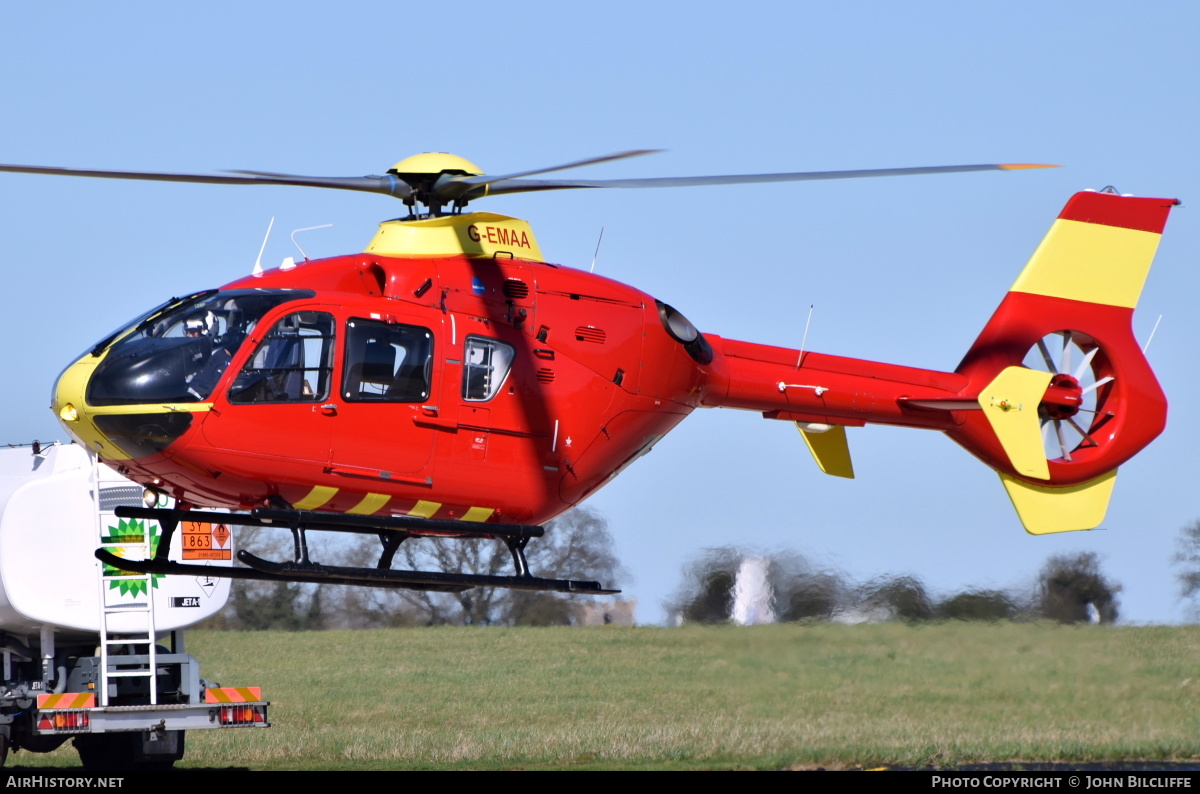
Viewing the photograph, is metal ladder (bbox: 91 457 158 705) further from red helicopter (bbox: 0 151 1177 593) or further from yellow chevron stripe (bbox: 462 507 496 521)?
yellow chevron stripe (bbox: 462 507 496 521)

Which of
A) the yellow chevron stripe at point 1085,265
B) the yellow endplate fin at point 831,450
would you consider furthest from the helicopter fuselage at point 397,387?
the yellow chevron stripe at point 1085,265

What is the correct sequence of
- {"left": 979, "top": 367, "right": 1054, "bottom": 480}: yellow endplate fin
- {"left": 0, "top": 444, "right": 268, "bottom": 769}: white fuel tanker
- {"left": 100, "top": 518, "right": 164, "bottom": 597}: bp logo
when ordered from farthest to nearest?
{"left": 979, "top": 367, "right": 1054, "bottom": 480}: yellow endplate fin, {"left": 100, "top": 518, "right": 164, "bottom": 597}: bp logo, {"left": 0, "top": 444, "right": 268, "bottom": 769}: white fuel tanker

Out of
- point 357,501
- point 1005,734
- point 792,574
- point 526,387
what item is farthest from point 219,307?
point 1005,734

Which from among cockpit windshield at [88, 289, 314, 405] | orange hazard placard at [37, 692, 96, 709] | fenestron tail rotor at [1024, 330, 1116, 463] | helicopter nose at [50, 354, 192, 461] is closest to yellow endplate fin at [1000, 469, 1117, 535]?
fenestron tail rotor at [1024, 330, 1116, 463]

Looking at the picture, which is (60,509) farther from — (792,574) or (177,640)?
(792,574)

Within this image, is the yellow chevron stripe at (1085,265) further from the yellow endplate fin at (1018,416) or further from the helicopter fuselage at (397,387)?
the helicopter fuselage at (397,387)

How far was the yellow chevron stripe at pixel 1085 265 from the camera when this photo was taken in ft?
53.4

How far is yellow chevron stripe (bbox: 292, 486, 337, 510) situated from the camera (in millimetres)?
11383

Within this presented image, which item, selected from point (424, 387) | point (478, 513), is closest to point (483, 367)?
point (424, 387)

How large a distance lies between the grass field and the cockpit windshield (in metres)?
6.93

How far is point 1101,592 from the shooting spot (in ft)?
54.9

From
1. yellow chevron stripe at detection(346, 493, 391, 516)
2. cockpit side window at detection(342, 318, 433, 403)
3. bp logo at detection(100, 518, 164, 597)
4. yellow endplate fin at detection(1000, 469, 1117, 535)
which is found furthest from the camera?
yellow endplate fin at detection(1000, 469, 1117, 535)

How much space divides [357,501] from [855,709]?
9.48 m

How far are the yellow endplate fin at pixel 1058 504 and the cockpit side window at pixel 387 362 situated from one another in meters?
7.12
